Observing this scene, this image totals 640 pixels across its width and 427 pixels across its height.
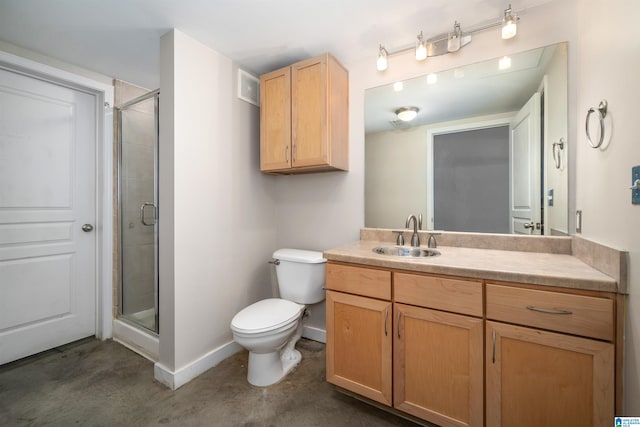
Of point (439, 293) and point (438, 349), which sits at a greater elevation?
point (439, 293)

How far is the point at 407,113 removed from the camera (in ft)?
6.26

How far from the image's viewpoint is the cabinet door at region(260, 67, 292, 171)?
76.0 inches

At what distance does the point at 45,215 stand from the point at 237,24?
201 cm

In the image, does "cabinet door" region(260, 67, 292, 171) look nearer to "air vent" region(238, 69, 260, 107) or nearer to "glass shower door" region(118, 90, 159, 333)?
"air vent" region(238, 69, 260, 107)

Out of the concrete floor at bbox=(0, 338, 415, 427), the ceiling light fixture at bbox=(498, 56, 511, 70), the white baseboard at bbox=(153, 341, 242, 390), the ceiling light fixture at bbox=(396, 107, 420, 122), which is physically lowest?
the concrete floor at bbox=(0, 338, 415, 427)

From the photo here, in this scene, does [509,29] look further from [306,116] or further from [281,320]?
[281,320]

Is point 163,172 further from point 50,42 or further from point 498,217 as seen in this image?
point 498,217

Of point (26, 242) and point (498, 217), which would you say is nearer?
point (498, 217)

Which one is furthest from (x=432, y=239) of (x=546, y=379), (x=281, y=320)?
(x=281, y=320)

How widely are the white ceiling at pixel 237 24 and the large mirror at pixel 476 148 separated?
320mm

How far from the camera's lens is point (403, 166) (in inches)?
76.0

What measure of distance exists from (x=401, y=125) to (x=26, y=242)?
288 centimetres

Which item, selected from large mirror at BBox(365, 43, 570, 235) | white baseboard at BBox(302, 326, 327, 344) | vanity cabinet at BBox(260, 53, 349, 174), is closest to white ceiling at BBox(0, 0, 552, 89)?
vanity cabinet at BBox(260, 53, 349, 174)

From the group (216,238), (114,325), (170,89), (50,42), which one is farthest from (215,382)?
(50,42)
